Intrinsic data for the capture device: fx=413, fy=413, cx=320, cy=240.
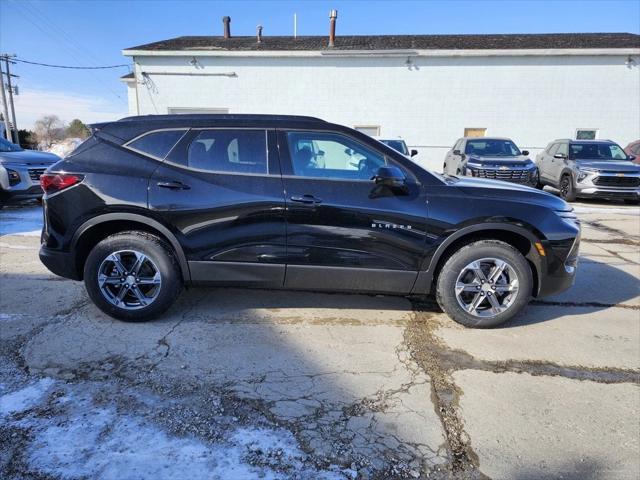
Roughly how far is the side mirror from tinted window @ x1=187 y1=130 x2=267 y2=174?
3.14 ft

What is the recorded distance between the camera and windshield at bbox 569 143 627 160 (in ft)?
38.1

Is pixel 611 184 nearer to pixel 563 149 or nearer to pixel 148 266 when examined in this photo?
pixel 563 149

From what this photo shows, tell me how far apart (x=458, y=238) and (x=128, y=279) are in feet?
9.38

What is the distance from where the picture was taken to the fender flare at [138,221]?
348cm

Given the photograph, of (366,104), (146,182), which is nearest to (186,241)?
(146,182)

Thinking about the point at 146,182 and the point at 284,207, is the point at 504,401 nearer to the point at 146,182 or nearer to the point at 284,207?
the point at 284,207

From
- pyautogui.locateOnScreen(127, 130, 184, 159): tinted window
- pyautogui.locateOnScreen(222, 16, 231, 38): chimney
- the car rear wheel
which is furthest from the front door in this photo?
pyautogui.locateOnScreen(222, 16, 231, 38): chimney

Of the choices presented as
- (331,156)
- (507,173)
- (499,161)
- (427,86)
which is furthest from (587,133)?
(331,156)

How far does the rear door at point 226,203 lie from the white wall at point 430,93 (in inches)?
578

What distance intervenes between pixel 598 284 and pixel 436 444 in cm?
391

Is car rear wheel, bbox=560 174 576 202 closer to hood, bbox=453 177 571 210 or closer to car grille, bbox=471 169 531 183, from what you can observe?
car grille, bbox=471 169 531 183

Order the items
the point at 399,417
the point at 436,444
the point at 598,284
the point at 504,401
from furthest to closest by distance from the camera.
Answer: the point at 598,284 → the point at 504,401 → the point at 399,417 → the point at 436,444

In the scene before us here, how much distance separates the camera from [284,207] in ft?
11.2

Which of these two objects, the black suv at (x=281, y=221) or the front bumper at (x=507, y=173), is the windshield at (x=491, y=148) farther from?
the black suv at (x=281, y=221)
